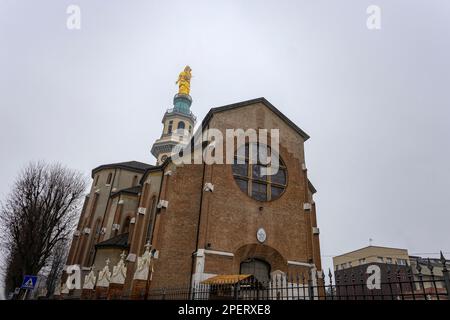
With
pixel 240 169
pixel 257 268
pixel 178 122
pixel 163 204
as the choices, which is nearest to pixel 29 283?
pixel 163 204

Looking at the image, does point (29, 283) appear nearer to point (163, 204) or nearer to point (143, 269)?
point (143, 269)

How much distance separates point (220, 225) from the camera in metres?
18.0

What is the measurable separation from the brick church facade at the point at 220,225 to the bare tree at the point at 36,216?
364cm

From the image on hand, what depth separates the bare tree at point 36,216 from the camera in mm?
20812

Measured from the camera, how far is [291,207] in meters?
20.8

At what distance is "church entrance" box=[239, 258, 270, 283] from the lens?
18.5 meters

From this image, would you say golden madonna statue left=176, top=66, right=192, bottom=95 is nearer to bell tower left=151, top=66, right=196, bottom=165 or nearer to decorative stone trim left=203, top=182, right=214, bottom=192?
bell tower left=151, top=66, right=196, bottom=165

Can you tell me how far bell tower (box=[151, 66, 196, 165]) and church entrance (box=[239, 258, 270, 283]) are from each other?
94.8 ft

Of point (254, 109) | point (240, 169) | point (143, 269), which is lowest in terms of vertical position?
point (143, 269)

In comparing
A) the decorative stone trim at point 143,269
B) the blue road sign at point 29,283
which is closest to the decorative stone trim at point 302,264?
the decorative stone trim at point 143,269

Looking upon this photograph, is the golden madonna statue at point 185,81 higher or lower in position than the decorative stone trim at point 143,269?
higher

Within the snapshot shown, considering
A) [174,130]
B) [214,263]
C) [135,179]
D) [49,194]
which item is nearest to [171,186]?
[214,263]

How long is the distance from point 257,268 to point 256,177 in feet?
19.8

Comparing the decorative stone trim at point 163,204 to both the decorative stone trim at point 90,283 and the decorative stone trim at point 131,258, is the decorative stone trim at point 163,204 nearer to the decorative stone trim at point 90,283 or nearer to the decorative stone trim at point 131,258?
the decorative stone trim at point 131,258
